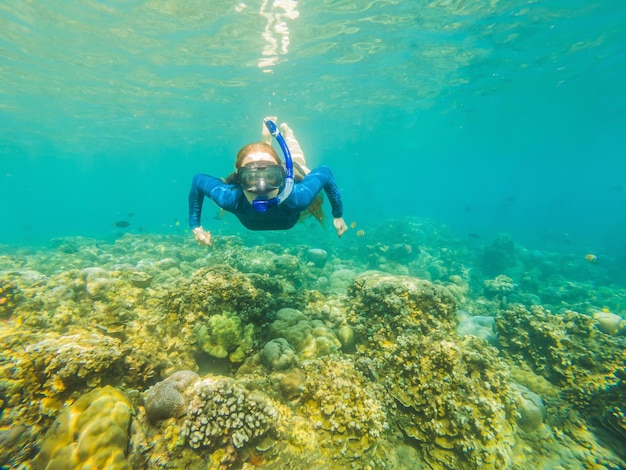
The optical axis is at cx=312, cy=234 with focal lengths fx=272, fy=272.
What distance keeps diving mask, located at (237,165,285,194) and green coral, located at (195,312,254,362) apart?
8.51 feet

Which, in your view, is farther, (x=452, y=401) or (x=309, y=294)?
(x=309, y=294)

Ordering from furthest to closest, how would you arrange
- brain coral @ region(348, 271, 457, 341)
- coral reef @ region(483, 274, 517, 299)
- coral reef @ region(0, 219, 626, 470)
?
coral reef @ region(483, 274, 517, 299)
brain coral @ region(348, 271, 457, 341)
coral reef @ region(0, 219, 626, 470)

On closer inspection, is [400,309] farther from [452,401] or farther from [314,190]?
[314,190]

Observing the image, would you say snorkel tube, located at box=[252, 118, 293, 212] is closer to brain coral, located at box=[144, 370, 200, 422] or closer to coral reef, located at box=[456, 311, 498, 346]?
brain coral, located at box=[144, 370, 200, 422]

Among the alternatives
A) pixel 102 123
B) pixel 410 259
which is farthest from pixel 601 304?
pixel 102 123

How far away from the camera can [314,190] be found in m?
4.35

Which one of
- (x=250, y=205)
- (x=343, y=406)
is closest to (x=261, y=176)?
(x=250, y=205)

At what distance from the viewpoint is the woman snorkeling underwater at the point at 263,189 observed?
11.7 feet

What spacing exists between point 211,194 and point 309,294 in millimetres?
4314

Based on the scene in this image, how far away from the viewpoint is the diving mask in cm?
353

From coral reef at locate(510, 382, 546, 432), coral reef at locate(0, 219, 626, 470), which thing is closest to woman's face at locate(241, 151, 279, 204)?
coral reef at locate(0, 219, 626, 470)

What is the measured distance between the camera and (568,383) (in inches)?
220

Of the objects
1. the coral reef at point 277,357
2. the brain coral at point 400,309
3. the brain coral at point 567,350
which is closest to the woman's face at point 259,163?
the coral reef at point 277,357

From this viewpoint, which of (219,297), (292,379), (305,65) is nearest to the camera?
(292,379)
